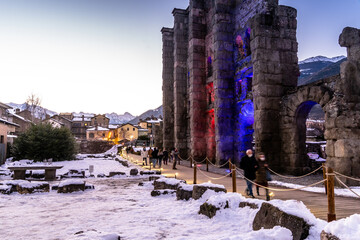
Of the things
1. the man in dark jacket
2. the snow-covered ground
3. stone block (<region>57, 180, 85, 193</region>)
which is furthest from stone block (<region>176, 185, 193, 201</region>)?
stone block (<region>57, 180, 85, 193</region>)

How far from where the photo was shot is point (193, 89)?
2477 centimetres

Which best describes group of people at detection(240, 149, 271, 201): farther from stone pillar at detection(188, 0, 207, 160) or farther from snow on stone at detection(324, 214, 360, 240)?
stone pillar at detection(188, 0, 207, 160)

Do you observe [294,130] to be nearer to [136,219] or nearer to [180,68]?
[136,219]

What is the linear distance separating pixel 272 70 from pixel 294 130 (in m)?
3.70

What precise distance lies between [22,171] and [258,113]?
13734 millimetres

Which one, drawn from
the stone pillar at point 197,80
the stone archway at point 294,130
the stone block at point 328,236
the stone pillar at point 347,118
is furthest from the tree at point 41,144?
the stone block at point 328,236

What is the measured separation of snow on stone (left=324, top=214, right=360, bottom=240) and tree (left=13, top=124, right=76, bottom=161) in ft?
93.8

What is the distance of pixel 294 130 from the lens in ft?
47.1

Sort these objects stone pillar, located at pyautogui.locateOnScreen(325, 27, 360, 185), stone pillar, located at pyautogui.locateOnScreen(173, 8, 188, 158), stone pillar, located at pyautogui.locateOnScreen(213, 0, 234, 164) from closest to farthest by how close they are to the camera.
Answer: stone pillar, located at pyautogui.locateOnScreen(325, 27, 360, 185), stone pillar, located at pyautogui.locateOnScreen(213, 0, 234, 164), stone pillar, located at pyautogui.locateOnScreen(173, 8, 188, 158)

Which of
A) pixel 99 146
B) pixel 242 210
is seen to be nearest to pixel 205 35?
pixel 242 210

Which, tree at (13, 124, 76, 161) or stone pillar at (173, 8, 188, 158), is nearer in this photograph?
tree at (13, 124, 76, 161)

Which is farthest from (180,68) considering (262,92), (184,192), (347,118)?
(184,192)

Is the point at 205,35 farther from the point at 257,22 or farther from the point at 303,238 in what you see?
the point at 303,238

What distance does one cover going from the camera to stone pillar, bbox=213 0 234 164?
20578mm
